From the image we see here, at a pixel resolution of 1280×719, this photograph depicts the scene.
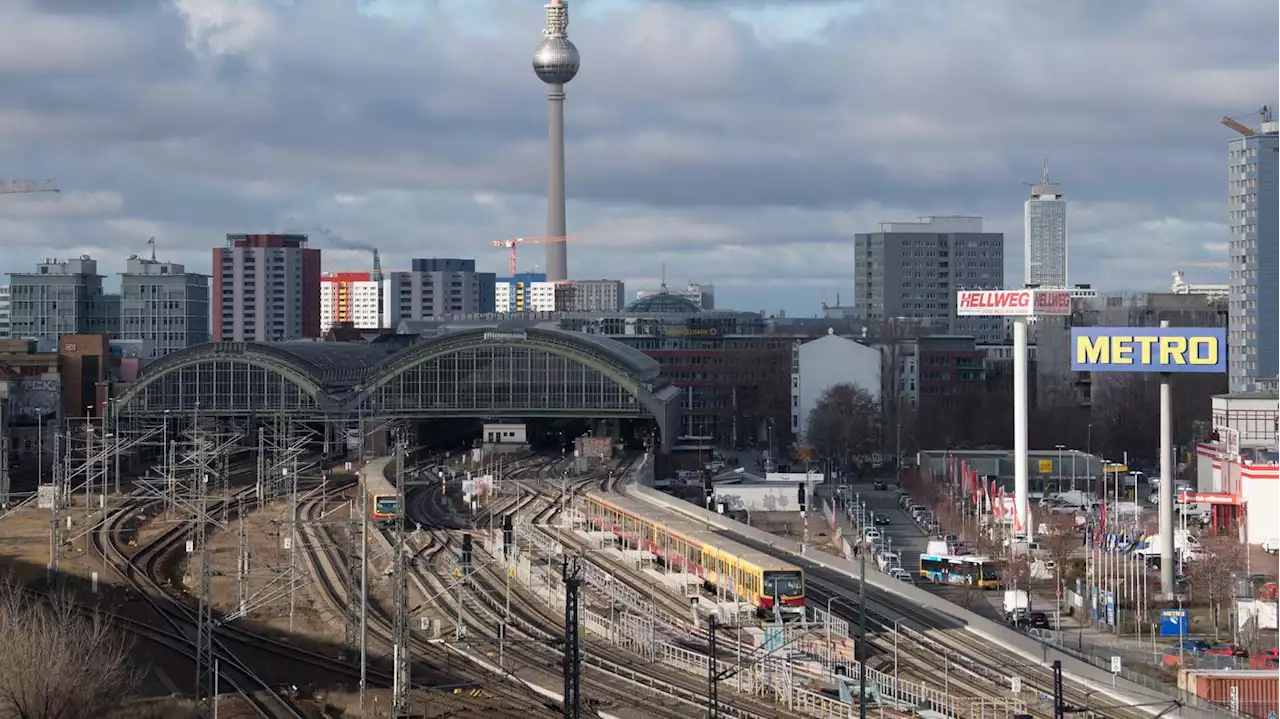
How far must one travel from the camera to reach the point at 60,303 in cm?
19162

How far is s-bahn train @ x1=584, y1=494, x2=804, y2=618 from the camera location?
4788cm

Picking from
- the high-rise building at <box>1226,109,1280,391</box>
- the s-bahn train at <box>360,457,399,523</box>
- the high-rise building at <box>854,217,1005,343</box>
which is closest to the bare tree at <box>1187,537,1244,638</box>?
the s-bahn train at <box>360,457,399,523</box>

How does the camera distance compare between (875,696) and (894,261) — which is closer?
(875,696)

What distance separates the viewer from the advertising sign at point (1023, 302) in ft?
256

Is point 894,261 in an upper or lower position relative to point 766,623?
upper

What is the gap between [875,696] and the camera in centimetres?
3831

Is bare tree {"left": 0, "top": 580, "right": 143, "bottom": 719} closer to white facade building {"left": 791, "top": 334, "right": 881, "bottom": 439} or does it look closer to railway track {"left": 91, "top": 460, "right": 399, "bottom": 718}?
railway track {"left": 91, "top": 460, "right": 399, "bottom": 718}

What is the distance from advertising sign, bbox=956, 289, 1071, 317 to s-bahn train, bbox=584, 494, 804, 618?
17955 mm

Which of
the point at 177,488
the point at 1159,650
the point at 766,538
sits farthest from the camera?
the point at 177,488

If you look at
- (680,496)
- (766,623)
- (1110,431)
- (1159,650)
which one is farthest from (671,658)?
(1110,431)

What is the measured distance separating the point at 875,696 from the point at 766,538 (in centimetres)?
2732

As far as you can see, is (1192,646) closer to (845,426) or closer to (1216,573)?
(1216,573)

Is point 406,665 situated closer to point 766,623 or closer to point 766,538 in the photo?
point 766,623

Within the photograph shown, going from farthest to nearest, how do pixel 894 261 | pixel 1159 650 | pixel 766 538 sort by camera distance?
pixel 894 261 → pixel 766 538 → pixel 1159 650
